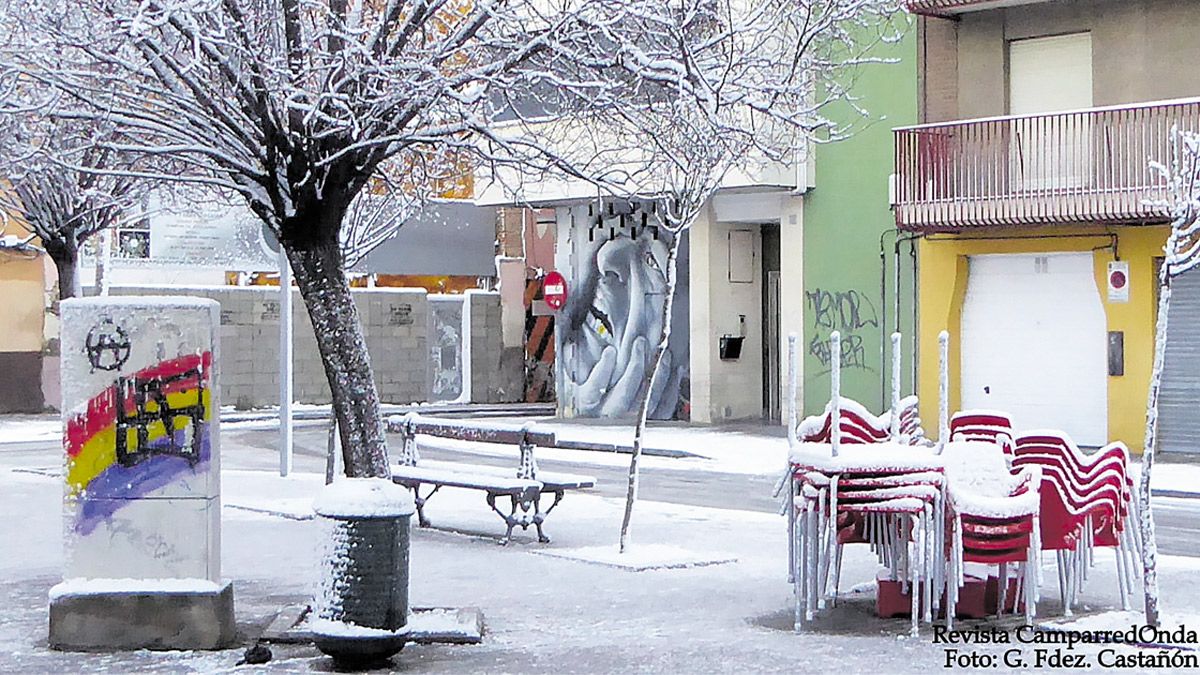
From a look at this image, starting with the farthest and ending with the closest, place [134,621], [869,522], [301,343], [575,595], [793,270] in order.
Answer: [301,343] → [793,270] → [575,595] → [869,522] → [134,621]

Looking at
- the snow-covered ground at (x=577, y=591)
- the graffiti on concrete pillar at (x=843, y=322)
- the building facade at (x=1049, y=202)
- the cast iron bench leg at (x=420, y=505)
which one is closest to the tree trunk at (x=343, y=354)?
the snow-covered ground at (x=577, y=591)

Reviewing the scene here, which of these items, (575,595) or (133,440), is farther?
(575,595)

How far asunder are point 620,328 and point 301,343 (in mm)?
7611

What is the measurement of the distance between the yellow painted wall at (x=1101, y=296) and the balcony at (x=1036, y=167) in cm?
47

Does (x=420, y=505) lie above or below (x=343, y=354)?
below

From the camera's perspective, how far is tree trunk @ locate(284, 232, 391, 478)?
9547 millimetres

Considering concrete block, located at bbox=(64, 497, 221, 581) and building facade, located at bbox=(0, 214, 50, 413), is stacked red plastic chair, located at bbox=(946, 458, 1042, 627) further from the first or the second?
building facade, located at bbox=(0, 214, 50, 413)

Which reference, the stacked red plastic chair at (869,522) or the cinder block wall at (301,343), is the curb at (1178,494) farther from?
the cinder block wall at (301,343)

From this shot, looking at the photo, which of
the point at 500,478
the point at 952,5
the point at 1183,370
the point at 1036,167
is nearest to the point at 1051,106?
the point at 1036,167

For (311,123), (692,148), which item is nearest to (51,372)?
(692,148)

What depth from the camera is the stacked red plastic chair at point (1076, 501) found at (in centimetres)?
982

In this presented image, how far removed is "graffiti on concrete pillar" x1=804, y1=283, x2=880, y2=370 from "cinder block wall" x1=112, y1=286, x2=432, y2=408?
11.3 m

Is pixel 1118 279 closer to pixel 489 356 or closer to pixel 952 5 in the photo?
pixel 952 5

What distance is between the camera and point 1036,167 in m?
23.8
